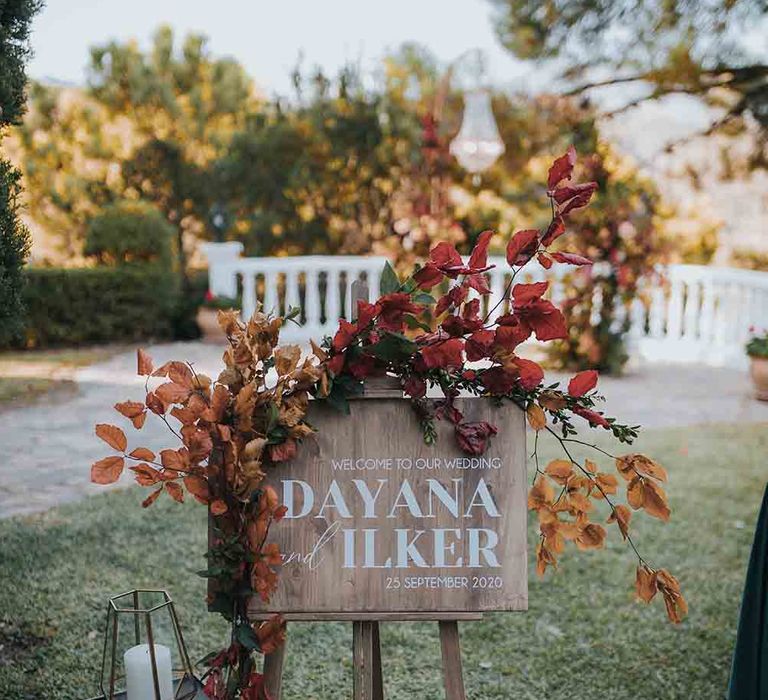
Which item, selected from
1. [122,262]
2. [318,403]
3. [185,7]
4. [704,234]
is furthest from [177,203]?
[318,403]

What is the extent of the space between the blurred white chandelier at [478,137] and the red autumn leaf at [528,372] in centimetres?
681

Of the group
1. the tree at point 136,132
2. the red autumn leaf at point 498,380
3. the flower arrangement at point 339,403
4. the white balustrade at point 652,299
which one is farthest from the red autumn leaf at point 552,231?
the tree at point 136,132

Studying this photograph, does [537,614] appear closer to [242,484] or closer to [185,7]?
[242,484]

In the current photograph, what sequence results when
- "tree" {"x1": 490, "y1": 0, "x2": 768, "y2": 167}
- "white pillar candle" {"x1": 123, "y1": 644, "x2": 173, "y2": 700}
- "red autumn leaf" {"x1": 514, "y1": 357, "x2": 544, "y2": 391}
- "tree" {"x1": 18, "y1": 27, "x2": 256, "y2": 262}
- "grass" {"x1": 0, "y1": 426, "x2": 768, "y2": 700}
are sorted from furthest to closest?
"tree" {"x1": 18, "y1": 27, "x2": 256, "y2": 262} < "tree" {"x1": 490, "y1": 0, "x2": 768, "y2": 167} < "grass" {"x1": 0, "y1": 426, "x2": 768, "y2": 700} < "white pillar candle" {"x1": 123, "y1": 644, "x2": 173, "y2": 700} < "red autumn leaf" {"x1": 514, "y1": 357, "x2": 544, "y2": 391}

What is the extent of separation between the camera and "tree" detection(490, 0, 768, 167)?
659 centimetres

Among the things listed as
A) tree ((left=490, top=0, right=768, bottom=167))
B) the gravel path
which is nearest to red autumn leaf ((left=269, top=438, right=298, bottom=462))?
the gravel path

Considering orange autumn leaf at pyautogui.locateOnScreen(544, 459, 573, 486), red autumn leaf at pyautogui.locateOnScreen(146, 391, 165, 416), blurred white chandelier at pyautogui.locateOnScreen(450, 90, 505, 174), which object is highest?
blurred white chandelier at pyautogui.locateOnScreen(450, 90, 505, 174)

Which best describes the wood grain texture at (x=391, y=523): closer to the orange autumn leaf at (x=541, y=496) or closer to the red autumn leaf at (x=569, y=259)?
the orange autumn leaf at (x=541, y=496)

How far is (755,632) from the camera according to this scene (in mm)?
1759

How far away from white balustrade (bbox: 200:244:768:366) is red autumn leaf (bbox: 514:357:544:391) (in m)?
5.74

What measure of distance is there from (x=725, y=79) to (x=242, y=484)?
6.73 meters

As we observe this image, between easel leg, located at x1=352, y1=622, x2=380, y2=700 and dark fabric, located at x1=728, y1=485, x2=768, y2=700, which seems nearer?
easel leg, located at x1=352, y1=622, x2=380, y2=700

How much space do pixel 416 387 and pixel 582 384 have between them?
0.26 meters

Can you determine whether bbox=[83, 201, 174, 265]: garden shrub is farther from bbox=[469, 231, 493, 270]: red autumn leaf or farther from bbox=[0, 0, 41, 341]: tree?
bbox=[469, 231, 493, 270]: red autumn leaf
